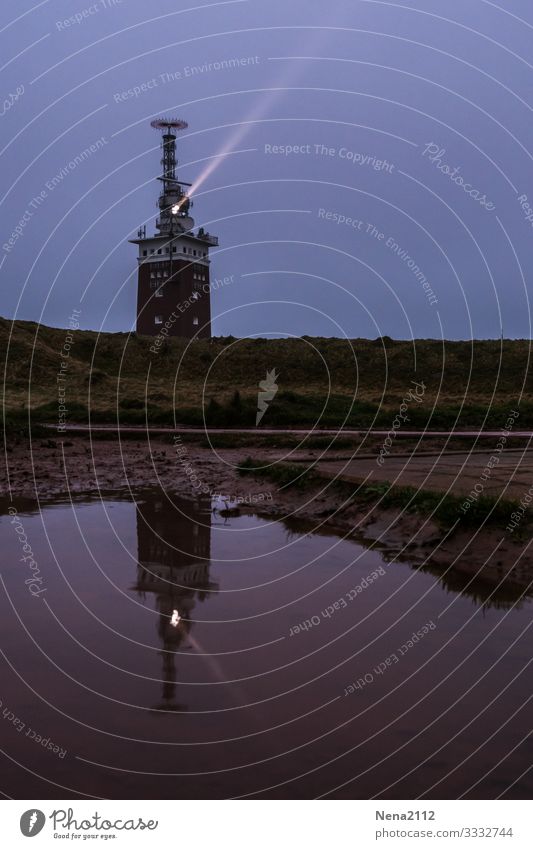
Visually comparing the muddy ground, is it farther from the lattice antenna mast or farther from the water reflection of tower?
the lattice antenna mast

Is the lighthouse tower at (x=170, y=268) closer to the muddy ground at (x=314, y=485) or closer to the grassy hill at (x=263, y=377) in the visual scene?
the grassy hill at (x=263, y=377)

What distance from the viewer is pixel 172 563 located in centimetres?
1168

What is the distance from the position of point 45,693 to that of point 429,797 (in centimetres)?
350

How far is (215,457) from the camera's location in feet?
81.1

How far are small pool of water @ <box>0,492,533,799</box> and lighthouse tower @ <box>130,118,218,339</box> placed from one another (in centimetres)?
6541

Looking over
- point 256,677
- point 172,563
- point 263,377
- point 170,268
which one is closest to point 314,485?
point 172,563

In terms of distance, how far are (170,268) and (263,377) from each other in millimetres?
25981

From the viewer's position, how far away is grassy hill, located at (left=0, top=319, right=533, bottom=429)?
119 ft

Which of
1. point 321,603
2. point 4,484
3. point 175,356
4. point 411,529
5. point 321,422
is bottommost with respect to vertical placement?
point 321,603

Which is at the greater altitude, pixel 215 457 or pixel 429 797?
pixel 215 457

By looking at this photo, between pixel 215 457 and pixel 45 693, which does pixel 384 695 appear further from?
pixel 215 457

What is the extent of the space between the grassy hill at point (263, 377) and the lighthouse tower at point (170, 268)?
9946mm

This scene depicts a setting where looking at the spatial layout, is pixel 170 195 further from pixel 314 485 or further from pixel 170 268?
pixel 314 485
